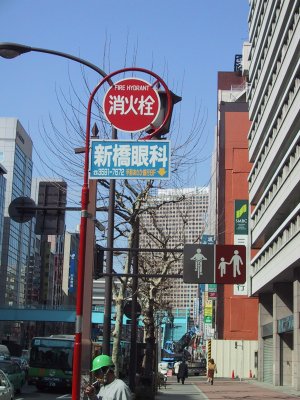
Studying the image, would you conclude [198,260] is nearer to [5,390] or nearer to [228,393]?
[5,390]

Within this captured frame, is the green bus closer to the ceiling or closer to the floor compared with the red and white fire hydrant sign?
closer to the floor

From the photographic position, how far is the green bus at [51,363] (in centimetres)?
3162

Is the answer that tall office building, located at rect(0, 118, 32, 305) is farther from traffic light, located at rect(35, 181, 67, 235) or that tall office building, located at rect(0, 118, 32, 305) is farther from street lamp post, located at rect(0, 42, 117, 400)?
street lamp post, located at rect(0, 42, 117, 400)

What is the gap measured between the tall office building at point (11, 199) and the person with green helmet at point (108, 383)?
113 metres

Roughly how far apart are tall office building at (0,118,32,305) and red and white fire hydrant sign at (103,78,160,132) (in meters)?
109

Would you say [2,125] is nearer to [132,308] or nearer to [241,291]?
[241,291]

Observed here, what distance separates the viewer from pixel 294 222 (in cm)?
2902

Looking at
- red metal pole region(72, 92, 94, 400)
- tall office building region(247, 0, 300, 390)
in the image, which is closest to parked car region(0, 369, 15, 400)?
red metal pole region(72, 92, 94, 400)

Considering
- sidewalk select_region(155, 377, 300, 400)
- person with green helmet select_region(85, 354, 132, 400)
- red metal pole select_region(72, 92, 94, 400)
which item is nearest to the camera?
person with green helmet select_region(85, 354, 132, 400)

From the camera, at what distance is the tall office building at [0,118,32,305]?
120750 millimetres

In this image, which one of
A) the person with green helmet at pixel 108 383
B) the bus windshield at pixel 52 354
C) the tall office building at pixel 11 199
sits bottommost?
the bus windshield at pixel 52 354

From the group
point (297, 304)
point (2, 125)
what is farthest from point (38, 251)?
point (297, 304)

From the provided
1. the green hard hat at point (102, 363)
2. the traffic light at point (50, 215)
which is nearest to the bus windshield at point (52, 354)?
the traffic light at point (50, 215)

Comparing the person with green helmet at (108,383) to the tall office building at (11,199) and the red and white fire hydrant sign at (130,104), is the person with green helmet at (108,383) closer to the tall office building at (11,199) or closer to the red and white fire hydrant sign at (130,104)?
the red and white fire hydrant sign at (130,104)
